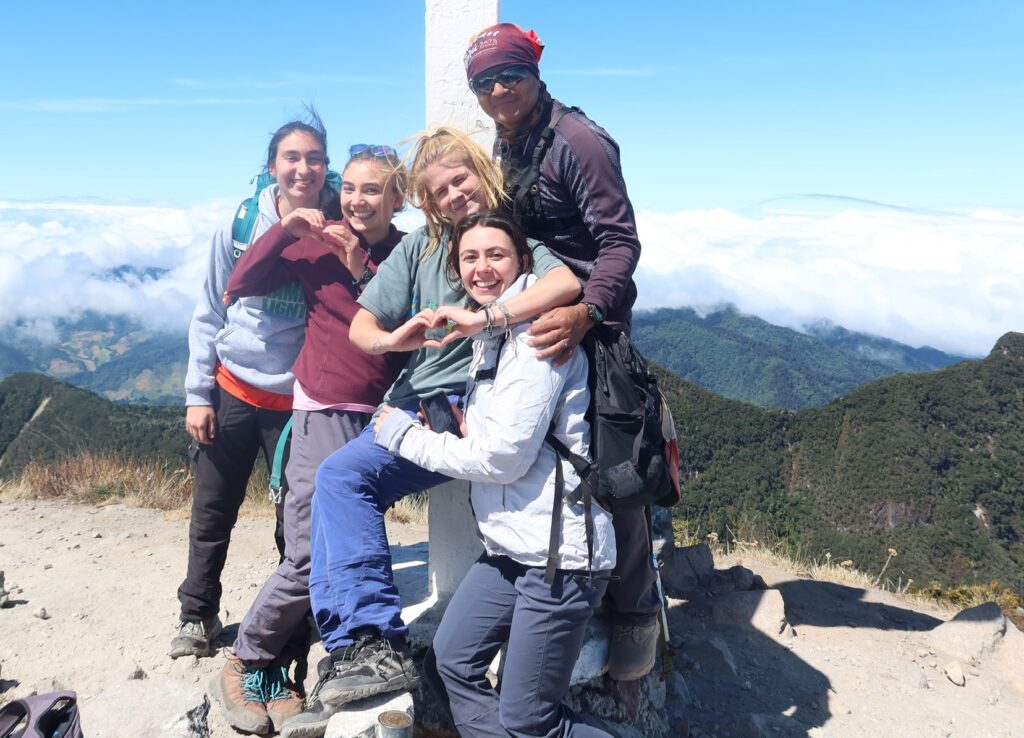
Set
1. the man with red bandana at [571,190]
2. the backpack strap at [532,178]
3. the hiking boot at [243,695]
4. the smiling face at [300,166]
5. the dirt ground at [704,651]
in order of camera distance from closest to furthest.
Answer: the man with red bandana at [571,190], the backpack strap at [532,178], the hiking boot at [243,695], the smiling face at [300,166], the dirt ground at [704,651]

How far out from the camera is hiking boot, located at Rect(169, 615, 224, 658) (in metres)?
3.98

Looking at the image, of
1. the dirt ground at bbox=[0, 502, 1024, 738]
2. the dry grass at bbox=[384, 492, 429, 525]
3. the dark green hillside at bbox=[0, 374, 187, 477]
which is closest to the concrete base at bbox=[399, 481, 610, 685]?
the dirt ground at bbox=[0, 502, 1024, 738]

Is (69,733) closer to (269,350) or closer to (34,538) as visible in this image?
(269,350)

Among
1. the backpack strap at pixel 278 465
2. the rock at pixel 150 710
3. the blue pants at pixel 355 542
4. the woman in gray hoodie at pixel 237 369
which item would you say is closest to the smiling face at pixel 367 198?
the woman in gray hoodie at pixel 237 369

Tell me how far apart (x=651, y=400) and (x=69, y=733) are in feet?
Result: 7.44

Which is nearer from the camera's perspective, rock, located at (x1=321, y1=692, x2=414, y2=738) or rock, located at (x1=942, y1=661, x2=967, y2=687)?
rock, located at (x1=321, y1=692, x2=414, y2=738)

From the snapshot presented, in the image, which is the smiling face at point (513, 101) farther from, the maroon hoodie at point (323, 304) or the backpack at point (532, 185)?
the maroon hoodie at point (323, 304)

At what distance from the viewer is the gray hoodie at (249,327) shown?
11.4 ft

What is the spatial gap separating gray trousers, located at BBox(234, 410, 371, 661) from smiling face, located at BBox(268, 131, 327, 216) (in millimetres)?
995

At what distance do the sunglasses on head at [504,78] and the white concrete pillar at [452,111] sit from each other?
1.97 feet

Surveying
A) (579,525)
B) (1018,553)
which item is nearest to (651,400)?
(579,525)

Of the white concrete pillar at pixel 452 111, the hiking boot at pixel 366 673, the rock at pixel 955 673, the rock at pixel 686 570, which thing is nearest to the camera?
the hiking boot at pixel 366 673

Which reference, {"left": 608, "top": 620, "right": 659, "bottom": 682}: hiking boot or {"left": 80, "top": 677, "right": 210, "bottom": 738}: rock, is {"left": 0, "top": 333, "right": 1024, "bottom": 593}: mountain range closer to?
{"left": 608, "top": 620, "right": 659, "bottom": 682}: hiking boot

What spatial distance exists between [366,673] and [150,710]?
1.68 m
